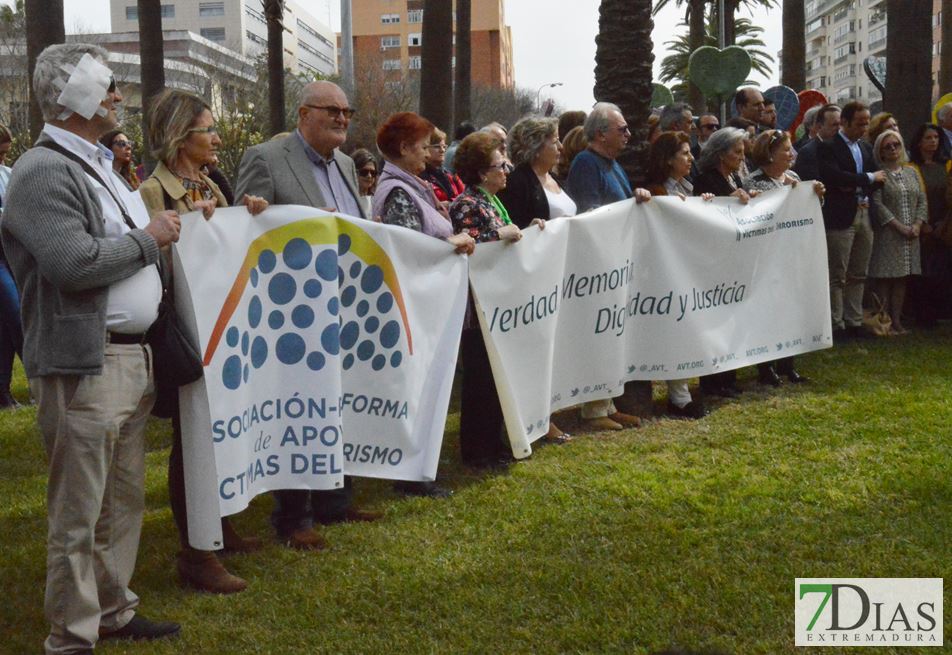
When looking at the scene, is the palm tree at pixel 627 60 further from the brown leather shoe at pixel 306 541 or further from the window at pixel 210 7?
the window at pixel 210 7

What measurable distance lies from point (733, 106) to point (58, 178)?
33.2 ft

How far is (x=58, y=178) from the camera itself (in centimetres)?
410

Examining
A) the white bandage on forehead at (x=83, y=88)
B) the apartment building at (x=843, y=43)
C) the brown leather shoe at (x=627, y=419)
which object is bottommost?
the brown leather shoe at (x=627, y=419)

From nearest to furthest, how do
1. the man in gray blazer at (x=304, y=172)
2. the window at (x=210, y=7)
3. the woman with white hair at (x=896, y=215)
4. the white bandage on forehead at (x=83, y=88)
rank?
1. the white bandage on forehead at (x=83, y=88)
2. the man in gray blazer at (x=304, y=172)
3. the woman with white hair at (x=896, y=215)
4. the window at (x=210, y=7)

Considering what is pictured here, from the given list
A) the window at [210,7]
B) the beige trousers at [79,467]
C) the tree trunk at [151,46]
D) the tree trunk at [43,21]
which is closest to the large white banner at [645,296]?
the beige trousers at [79,467]

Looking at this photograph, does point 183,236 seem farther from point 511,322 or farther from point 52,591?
point 511,322

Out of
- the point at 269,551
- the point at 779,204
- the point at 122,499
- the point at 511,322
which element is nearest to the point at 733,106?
the point at 779,204

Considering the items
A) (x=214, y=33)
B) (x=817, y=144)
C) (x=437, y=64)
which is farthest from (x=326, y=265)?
(x=214, y=33)

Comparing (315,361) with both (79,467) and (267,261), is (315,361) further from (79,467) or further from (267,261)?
(79,467)

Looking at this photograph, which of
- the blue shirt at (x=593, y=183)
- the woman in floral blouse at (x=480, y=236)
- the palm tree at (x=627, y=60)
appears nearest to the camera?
the woman in floral blouse at (x=480, y=236)

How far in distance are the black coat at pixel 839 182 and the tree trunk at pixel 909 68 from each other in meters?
3.78

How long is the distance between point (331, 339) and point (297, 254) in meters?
0.41

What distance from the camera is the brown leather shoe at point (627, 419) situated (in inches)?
325

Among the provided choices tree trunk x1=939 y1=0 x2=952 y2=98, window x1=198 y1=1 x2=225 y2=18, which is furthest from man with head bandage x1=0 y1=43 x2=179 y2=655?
window x1=198 y1=1 x2=225 y2=18
